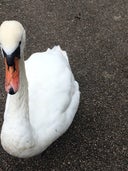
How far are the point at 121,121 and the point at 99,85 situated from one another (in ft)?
1.51

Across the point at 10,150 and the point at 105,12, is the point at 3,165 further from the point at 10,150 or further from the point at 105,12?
the point at 105,12

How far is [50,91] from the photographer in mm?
3047

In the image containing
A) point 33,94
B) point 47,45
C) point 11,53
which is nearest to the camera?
point 11,53

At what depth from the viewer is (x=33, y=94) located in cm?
305

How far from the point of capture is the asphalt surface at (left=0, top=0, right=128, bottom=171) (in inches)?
128

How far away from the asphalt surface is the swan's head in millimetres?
1095

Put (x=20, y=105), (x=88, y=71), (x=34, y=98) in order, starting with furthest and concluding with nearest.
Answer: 1. (x=88, y=71)
2. (x=34, y=98)
3. (x=20, y=105)

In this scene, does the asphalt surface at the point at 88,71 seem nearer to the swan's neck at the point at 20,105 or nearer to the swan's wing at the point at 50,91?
the swan's wing at the point at 50,91

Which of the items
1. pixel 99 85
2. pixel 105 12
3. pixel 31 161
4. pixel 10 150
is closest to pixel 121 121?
pixel 99 85

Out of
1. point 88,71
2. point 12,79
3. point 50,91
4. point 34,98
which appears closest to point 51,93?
point 50,91

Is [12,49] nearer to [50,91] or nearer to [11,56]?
[11,56]

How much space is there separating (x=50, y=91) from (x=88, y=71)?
0.97 metres

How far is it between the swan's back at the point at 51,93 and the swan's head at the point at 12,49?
0.65m

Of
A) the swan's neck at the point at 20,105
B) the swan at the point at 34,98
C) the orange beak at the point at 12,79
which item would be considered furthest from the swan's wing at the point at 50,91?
the orange beak at the point at 12,79
